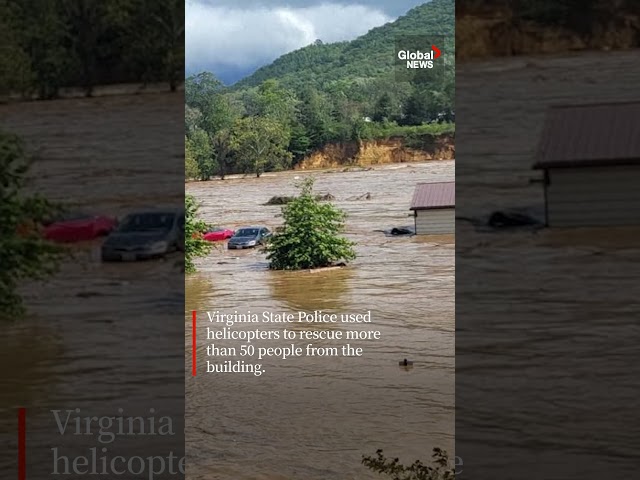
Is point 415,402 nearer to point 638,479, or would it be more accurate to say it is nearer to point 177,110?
point 638,479

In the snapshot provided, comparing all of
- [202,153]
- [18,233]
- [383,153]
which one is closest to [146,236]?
[202,153]

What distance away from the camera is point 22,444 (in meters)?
4.33

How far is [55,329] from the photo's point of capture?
4.68 meters

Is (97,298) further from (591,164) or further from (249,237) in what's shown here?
(591,164)

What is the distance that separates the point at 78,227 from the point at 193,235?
68 centimetres

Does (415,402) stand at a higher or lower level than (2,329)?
lower

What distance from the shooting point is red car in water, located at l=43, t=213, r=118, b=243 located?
4.70 m

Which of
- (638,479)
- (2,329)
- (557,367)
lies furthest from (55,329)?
(638,479)

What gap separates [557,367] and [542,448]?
455 millimetres

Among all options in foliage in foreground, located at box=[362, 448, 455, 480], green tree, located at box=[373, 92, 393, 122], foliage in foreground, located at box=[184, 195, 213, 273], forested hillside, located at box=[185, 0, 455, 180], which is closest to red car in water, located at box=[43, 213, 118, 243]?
foliage in foreground, located at box=[184, 195, 213, 273]

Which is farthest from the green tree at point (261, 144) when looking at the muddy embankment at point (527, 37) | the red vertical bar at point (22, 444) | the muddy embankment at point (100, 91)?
the red vertical bar at point (22, 444)

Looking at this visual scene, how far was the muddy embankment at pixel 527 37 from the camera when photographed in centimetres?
477

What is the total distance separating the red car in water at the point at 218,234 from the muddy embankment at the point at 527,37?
1545 mm

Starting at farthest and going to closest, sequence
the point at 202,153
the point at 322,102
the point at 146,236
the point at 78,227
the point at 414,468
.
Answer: the point at 78,227 < the point at 146,236 < the point at 202,153 < the point at 322,102 < the point at 414,468
